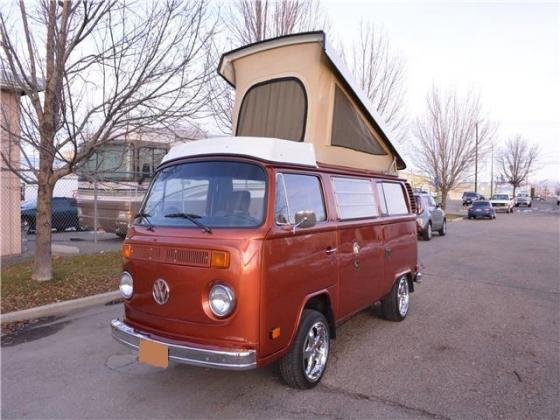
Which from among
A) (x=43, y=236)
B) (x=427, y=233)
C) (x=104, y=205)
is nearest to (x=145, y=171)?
(x=104, y=205)

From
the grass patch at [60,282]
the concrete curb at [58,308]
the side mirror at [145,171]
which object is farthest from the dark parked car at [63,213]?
the concrete curb at [58,308]

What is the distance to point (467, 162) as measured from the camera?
3341 cm

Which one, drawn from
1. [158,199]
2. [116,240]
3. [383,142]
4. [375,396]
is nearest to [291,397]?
[375,396]

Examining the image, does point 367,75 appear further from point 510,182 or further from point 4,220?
point 510,182

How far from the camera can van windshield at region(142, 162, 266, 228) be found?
4.09 m

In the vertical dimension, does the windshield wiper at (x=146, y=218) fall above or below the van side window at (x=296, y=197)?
below

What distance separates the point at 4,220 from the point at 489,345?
35.9 ft

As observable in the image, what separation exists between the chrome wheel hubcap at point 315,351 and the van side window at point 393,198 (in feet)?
7.47

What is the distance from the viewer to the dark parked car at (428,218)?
17.6 m

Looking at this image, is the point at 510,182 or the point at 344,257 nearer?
the point at 344,257

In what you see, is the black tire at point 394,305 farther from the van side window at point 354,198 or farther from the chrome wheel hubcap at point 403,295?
the van side window at point 354,198

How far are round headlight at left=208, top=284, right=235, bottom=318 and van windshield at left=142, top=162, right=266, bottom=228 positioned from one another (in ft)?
1.71

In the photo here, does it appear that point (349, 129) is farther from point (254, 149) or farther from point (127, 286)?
point (127, 286)

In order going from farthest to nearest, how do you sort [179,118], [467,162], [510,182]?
1. [510,182]
2. [467,162]
3. [179,118]
